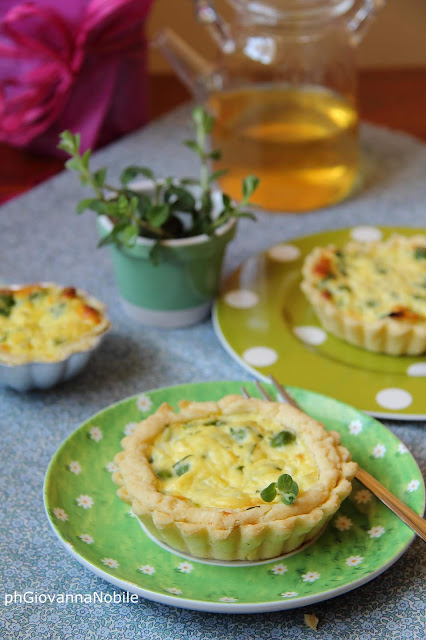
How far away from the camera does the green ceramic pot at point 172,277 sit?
3.56 feet

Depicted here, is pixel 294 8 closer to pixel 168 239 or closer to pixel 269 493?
pixel 168 239

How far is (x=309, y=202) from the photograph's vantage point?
1437 millimetres

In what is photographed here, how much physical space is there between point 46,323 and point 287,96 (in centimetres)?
62

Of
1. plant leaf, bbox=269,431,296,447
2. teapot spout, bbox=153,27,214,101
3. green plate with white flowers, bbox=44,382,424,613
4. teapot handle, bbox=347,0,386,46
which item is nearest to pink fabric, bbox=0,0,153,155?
teapot spout, bbox=153,27,214,101

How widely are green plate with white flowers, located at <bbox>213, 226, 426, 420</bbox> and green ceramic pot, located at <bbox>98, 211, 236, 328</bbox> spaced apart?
0.04m

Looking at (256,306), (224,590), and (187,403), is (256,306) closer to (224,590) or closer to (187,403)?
(187,403)

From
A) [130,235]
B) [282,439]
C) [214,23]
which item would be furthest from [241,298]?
[214,23]

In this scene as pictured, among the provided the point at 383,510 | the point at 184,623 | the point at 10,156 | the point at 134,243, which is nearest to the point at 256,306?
the point at 134,243

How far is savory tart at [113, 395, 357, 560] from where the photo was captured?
28.2 inches

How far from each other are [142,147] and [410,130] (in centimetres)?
56

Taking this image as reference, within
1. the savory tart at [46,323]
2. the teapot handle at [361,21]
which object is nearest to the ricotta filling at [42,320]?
the savory tart at [46,323]

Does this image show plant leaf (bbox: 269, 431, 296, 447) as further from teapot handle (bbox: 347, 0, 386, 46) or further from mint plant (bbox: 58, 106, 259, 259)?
teapot handle (bbox: 347, 0, 386, 46)

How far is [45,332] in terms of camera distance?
1006mm

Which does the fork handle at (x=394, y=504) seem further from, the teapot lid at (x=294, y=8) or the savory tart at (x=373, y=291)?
the teapot lid at (x=294, y=8)
